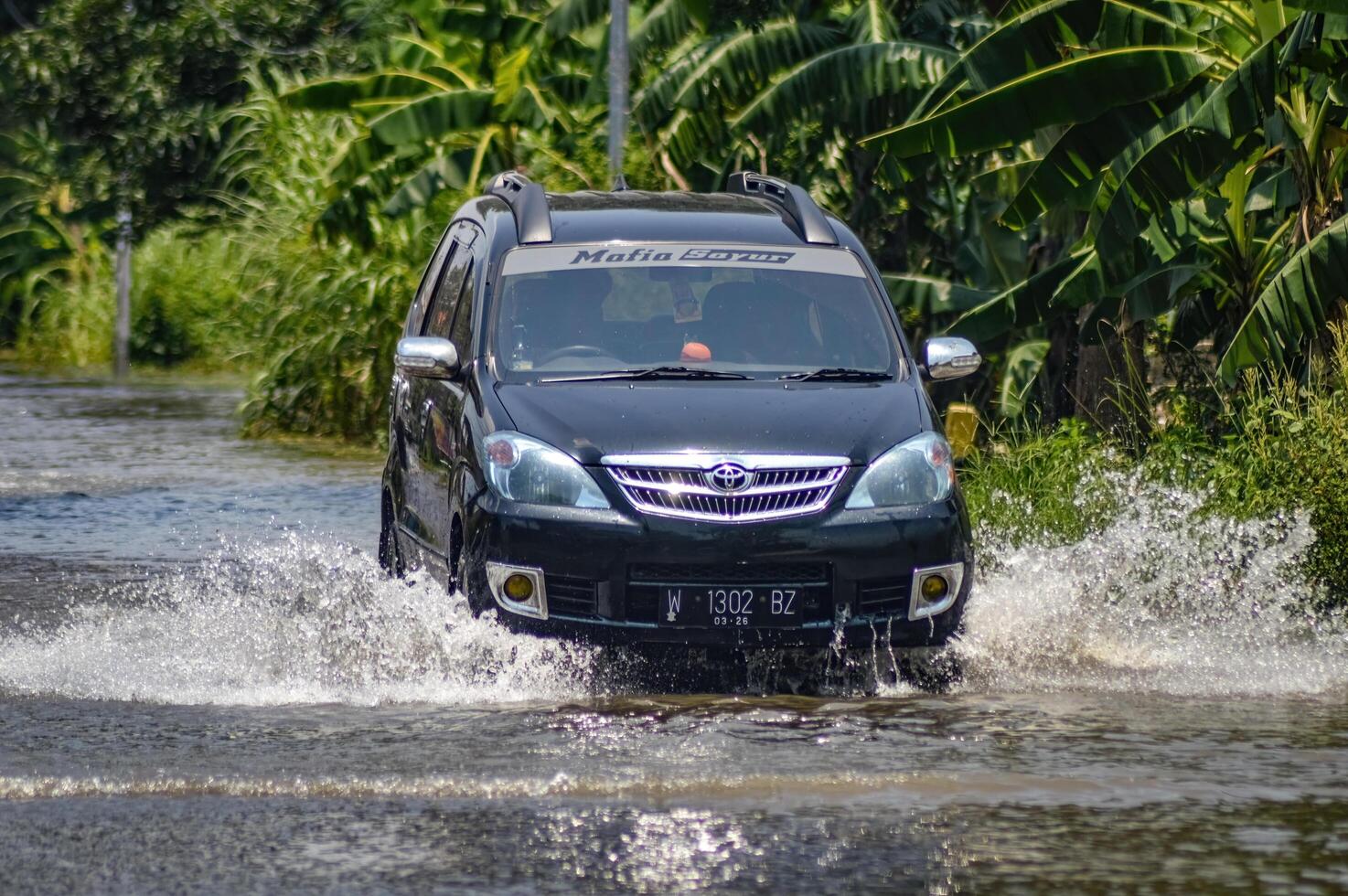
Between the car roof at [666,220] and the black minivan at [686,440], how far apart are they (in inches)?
0.7

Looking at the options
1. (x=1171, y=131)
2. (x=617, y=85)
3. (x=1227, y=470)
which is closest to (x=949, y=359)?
(x=1227, y=470)

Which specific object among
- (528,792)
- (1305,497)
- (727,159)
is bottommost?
Answer: (528,792)

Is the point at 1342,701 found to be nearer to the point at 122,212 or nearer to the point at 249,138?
the point at 249,138

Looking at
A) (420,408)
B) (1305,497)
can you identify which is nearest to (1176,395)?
(1305,497)

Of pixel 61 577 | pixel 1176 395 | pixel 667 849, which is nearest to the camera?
pixel 667 849

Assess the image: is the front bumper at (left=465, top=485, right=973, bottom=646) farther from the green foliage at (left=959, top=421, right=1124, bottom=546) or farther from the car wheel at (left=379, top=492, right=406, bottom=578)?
the green foliage at (left=959, top=421, right=1124, bottom=546)

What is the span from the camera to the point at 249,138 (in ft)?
110

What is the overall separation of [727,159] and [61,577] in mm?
11094

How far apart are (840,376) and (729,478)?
1.09 meters

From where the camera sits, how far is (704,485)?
8.38m

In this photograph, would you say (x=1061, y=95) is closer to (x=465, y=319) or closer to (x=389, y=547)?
(x=465, y=319)

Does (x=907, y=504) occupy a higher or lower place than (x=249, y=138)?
lower

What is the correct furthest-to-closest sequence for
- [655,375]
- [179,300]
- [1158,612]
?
1. [179,300]
2. [1158,612]
3. [655,375]

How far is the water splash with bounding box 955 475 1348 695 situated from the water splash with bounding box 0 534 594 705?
177 cm
